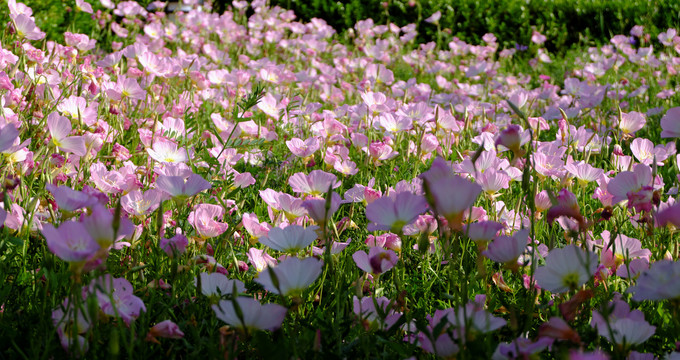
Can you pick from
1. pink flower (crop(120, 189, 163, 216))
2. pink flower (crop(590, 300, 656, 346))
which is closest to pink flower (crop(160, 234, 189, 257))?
pink flower (crop(120, 189, 163, 216))

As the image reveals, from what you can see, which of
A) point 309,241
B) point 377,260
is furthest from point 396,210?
point 309,241

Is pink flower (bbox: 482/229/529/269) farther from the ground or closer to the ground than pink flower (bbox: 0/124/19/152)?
closer to the ground

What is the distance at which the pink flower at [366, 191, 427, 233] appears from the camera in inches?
44.5

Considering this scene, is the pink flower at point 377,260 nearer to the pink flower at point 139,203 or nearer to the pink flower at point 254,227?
the pink flower at point 254,227

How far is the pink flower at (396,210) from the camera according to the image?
1.13m

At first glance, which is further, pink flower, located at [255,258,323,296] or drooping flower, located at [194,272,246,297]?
drooping flower, located at [194,272,246,297]

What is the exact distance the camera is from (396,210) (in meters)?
1.15

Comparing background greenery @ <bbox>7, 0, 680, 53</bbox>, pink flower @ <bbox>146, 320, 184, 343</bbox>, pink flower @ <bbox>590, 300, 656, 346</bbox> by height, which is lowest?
background greenery @ <bbox>7, 0, 680, 53</bbox>

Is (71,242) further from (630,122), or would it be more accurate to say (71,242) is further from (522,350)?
(630,122)

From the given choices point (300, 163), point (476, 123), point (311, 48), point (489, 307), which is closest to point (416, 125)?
point (300, 163)

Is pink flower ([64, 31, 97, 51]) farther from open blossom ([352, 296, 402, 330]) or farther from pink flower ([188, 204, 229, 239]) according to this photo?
open blossom ([352, 296, 402, 330])

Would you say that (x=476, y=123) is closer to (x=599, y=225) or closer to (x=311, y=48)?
(x=599, y=225)

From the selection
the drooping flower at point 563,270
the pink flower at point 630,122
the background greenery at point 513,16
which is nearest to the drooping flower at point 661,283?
the drooping flower at point 563,270

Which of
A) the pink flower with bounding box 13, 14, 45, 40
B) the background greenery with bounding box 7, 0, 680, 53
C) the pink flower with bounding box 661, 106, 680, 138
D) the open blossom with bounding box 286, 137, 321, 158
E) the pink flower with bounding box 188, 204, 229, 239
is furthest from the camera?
the background greenery with bounding box 7, 0, 680, 53
